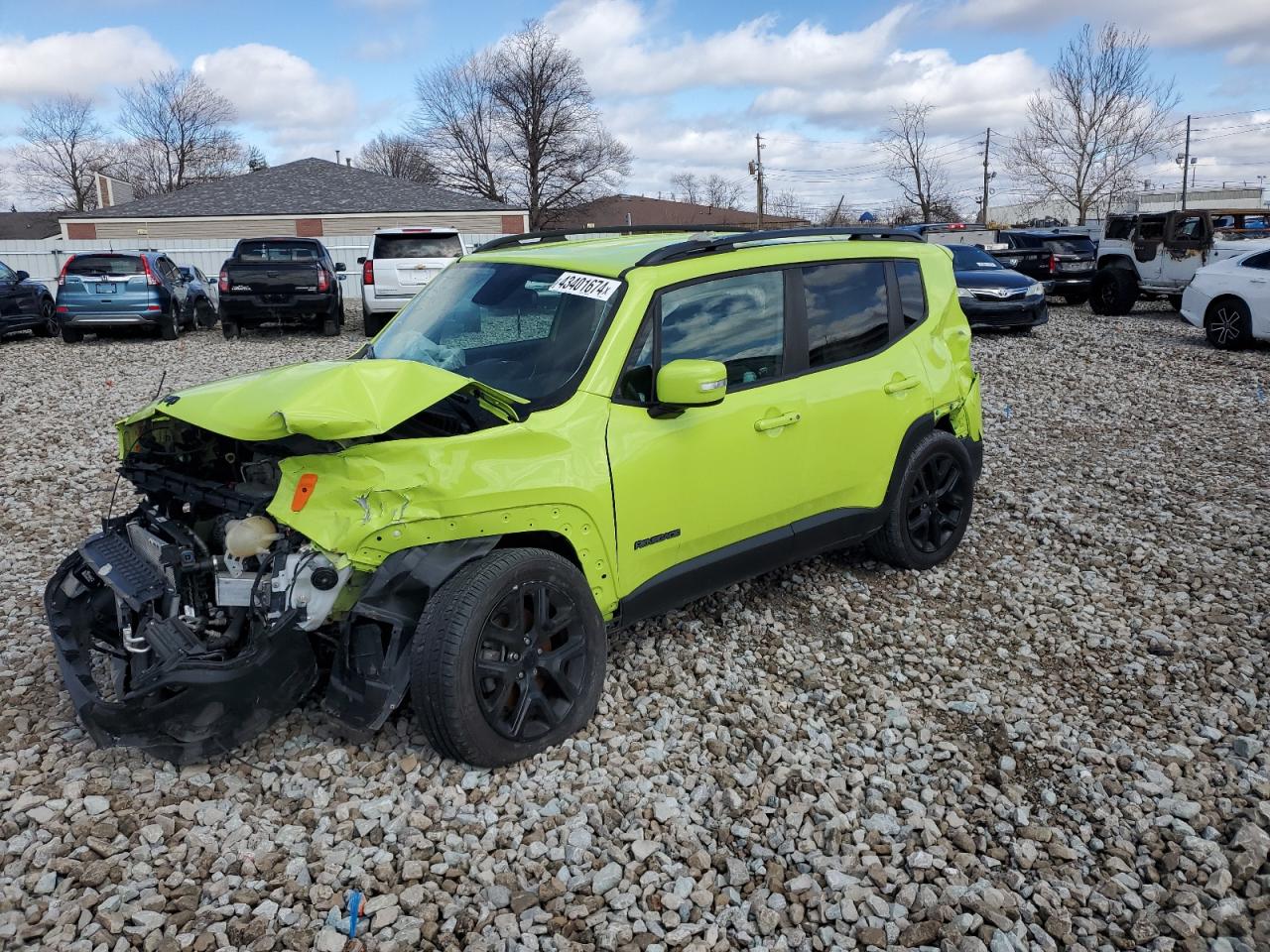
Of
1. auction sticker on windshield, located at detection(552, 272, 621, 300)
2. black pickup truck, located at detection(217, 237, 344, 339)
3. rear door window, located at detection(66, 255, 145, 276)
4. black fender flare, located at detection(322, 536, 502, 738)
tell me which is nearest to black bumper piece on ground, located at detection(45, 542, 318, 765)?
black fender flare, located at detection(322, 536, 502, 738)

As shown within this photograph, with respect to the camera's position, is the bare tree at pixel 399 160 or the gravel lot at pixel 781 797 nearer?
the gravel lot at pixel 781 797

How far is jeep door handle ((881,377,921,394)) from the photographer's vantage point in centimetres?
483

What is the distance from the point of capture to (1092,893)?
293 centimetres

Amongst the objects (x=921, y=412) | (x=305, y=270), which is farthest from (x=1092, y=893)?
(x=305, y=270)

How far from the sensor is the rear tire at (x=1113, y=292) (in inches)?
706

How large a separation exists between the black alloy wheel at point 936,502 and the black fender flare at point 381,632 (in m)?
2.75

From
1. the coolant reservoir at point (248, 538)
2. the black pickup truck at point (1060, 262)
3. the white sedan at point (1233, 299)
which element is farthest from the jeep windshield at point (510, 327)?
the black pickup truck at point (1060, 262)

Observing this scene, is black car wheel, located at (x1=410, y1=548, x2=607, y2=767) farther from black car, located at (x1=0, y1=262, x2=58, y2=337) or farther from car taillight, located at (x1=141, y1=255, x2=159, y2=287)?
black car, located at (x1=0, y1=262, x2=58, y2=337)

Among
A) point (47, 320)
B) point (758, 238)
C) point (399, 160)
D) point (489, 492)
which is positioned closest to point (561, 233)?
point (758, 238)

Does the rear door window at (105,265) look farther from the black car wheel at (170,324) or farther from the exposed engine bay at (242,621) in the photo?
the exposed engine bay at (242,621)

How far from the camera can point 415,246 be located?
52.8ft

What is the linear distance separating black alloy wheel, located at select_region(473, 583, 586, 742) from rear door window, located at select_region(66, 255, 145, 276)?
14834 mm

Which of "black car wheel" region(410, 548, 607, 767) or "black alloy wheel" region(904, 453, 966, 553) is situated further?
"black alloy wheel" region(904, 453, 966, 553)

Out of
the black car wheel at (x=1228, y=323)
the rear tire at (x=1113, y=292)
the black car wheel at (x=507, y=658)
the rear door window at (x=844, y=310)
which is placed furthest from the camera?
the rear tire at (x=1113, y=292)
